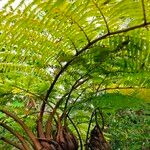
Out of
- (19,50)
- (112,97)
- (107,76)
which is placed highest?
(19,50)

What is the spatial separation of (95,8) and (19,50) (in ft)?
1.65

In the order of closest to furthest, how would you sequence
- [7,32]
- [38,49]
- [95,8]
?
1. [95,8]
2. [7,32]
3. [38,49]

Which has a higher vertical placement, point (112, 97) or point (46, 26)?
point (46, 26)

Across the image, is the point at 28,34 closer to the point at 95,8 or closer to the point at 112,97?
the point at 95,8

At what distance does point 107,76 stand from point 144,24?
518mm

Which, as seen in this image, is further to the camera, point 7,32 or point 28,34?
point 28,34

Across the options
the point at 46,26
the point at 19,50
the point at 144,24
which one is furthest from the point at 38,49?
the point at 144,24

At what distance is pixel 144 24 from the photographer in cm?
125

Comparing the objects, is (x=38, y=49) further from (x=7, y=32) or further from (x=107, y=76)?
(x=107, y=76)

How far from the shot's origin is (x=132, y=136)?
13.9 feet

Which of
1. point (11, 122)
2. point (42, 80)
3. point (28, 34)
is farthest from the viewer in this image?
point (11, 122)

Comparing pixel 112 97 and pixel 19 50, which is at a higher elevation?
pixel 19 50

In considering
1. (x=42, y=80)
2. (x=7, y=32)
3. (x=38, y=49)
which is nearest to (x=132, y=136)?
(x=42, y=80)

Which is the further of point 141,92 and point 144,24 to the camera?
point 141,92
